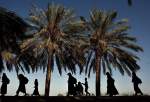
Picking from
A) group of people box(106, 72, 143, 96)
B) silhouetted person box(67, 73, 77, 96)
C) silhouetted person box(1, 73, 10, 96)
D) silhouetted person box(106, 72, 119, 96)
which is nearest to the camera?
silhouetted person box(1, 73, 10, 96)

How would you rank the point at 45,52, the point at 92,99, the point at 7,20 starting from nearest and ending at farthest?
the point at 92,99 < the point at 7,20 < the point at 45,52

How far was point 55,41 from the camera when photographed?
1107 inches

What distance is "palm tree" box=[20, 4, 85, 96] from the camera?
2706 cm

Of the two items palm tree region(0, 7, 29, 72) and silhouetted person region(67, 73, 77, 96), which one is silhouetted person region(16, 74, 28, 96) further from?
palm tree region(0, 7, 29, 72)

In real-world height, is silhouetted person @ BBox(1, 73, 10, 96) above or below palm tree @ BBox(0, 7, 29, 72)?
below

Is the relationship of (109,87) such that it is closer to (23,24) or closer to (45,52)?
(23,24)

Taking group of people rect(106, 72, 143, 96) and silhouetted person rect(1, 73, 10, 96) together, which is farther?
group of people rect(106, 72, 143, 96)

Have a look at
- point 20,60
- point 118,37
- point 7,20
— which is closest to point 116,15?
point 118,37

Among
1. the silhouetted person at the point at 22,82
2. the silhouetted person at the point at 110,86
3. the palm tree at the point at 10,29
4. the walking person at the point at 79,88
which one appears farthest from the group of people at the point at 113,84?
the palm tree at the point at 10,29

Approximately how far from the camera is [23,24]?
72.7 ft

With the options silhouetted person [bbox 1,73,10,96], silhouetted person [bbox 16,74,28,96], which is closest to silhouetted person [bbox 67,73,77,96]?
silhouetted person [bbox 16,74,28,96]

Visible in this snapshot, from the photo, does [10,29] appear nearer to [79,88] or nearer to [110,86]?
[79,88]

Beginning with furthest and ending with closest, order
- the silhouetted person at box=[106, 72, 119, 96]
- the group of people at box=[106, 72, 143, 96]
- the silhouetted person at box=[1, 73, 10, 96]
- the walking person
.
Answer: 1. the walking person
2. the silhouetted person at box=[106, 72, 119, 96]
3. the group of people at box=[106, 72, 143, 96]
4. the silhouetted person at box=[1, 73, 10, 96]

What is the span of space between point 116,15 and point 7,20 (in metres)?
10.5
